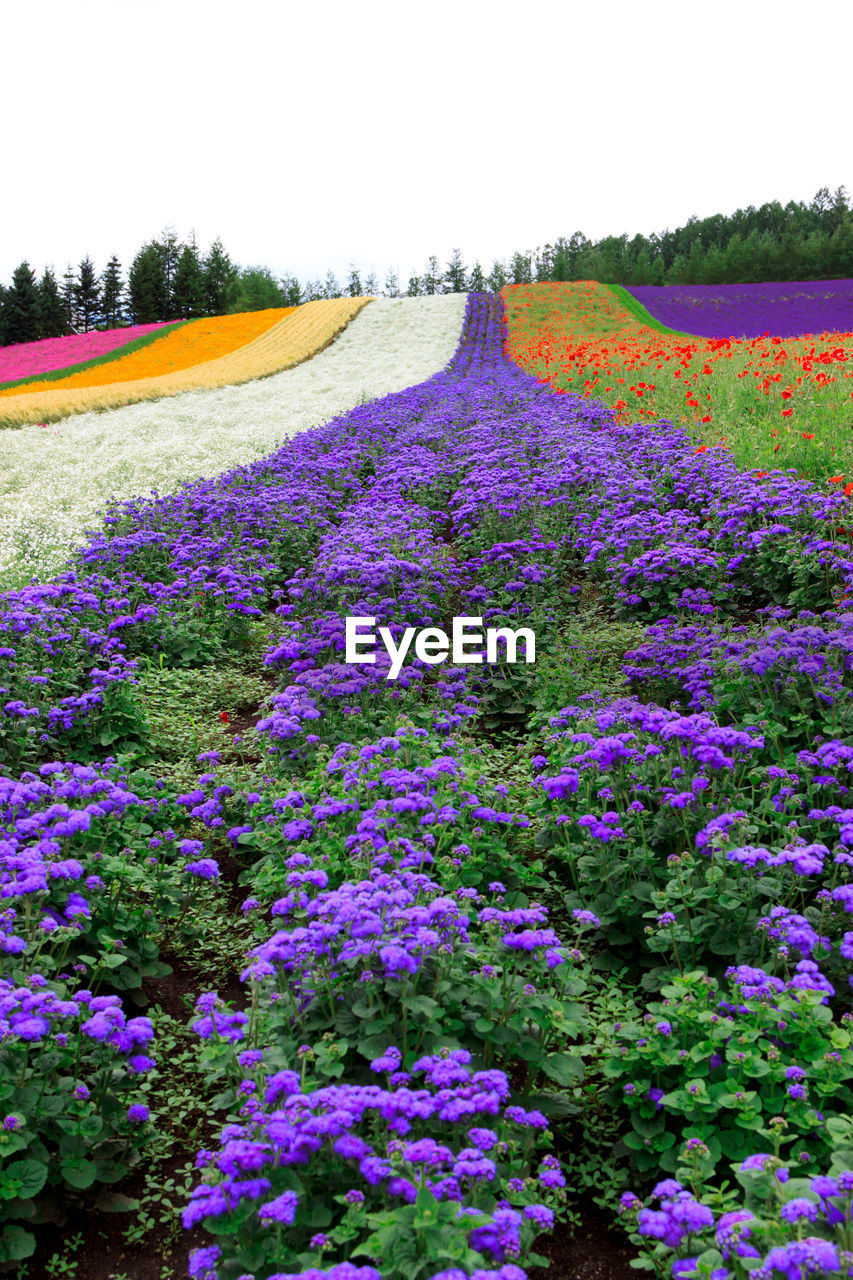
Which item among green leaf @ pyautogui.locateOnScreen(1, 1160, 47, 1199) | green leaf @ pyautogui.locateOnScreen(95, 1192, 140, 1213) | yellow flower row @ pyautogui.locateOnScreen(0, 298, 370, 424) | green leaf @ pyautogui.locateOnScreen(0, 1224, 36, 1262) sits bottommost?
green leaf @ pyautogui.locateOnScreen(95, 1192, 140, 1213)

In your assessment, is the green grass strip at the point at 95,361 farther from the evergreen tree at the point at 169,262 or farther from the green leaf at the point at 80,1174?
the green leaf at the point at 80,1174

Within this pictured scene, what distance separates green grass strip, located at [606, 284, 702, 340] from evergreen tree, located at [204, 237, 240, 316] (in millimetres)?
38150

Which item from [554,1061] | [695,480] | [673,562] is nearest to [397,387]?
[695,480]

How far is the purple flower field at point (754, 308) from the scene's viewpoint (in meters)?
34.6

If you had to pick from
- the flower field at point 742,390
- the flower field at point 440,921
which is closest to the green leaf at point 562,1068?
the flower field at point 440,921

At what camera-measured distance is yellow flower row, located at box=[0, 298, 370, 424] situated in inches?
917

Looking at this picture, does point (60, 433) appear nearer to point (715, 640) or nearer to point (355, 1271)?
point (715, 640)

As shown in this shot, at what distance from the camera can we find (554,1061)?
10.7ft

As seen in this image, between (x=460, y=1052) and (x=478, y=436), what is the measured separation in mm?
12201

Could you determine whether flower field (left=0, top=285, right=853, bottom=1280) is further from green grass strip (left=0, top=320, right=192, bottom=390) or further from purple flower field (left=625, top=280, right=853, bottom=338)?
green grass strip (left=0, top=320, right=192, bottom=390)

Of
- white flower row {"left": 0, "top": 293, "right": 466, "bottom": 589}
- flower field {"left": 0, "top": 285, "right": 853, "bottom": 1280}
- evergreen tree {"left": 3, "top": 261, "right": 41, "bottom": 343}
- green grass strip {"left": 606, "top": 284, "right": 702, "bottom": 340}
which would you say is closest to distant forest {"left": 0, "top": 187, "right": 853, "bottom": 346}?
evergreen tree {"left": 3, "top": 261, "right": 41, "bottom": 343}

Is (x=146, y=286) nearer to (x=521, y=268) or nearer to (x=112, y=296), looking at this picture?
(x=112, y=296)

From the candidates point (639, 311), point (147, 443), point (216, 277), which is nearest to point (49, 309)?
point (216, 277)

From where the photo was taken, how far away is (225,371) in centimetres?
3216
